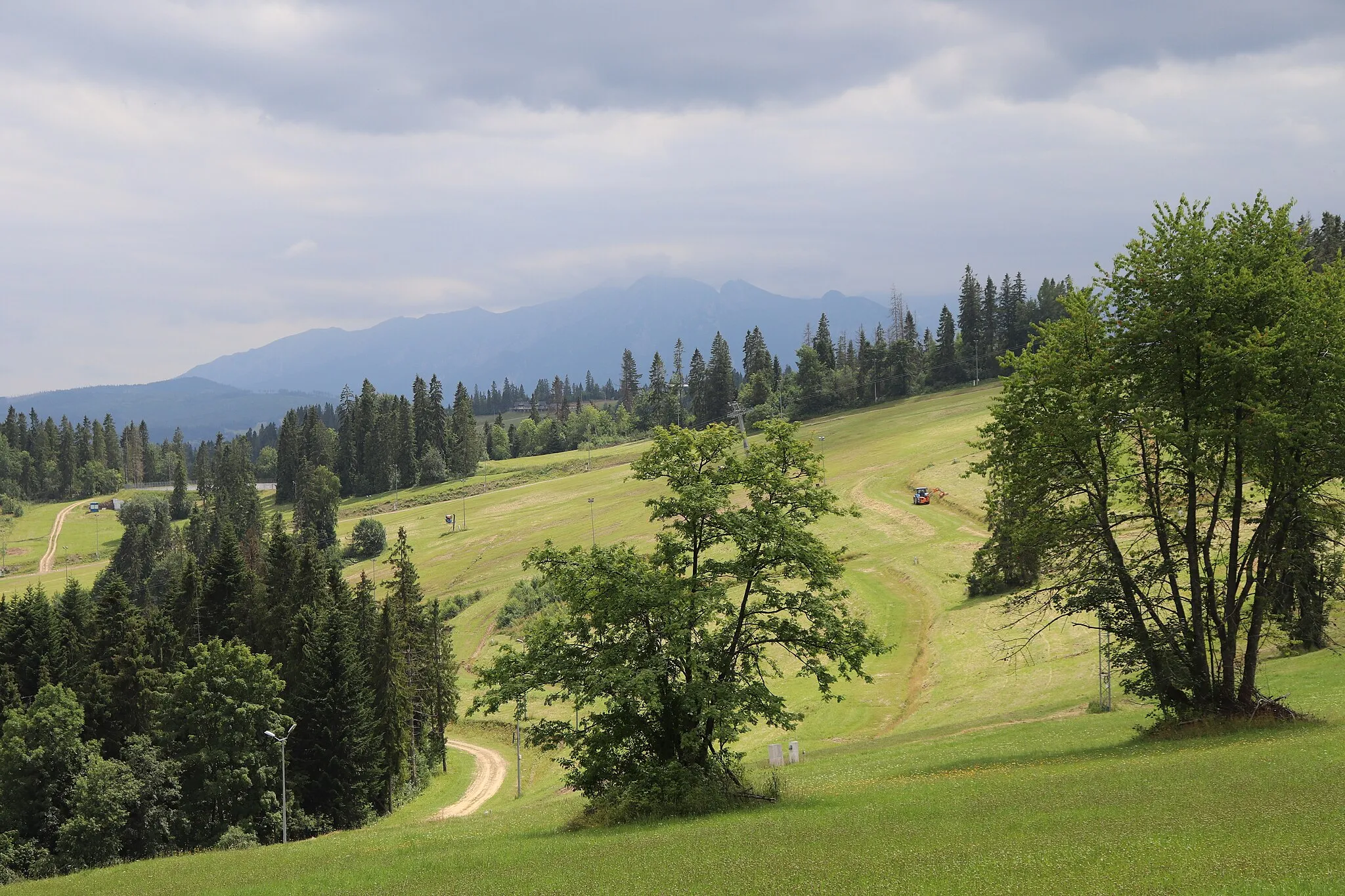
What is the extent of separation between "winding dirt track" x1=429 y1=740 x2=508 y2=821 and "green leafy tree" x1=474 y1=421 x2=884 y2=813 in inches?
1238

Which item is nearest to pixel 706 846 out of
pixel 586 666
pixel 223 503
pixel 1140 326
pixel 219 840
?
pixel 586 666

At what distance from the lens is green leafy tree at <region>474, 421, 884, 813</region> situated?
94.6ft

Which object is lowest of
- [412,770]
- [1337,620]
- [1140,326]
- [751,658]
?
[412,770]

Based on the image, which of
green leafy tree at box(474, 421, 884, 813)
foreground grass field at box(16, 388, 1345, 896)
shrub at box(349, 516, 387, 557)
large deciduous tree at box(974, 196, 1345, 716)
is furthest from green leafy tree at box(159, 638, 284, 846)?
shrub at box(349, 516, 387, 557)

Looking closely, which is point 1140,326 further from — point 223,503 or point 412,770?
point 223,503

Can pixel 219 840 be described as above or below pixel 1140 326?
below

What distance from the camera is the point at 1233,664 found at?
3081 cm

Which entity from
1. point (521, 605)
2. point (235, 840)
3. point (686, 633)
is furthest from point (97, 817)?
point (521, 605)

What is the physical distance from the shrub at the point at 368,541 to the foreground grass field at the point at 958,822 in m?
107

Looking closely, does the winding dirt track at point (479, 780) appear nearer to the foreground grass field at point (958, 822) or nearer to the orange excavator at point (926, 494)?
the foreground grass field at point (958, 822)

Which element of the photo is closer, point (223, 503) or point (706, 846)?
point (706, 846)

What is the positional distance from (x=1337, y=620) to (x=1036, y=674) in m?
16.2

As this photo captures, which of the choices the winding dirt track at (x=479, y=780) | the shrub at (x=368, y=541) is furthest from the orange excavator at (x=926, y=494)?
the shrub at (x=368, y=541)

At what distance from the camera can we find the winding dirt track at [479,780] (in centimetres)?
6347
